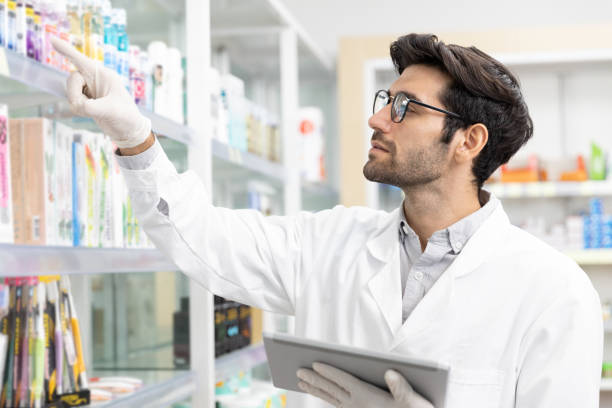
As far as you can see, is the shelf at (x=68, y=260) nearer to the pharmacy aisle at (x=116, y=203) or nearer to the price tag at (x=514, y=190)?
the pharmacy aisle at (x=116, y=203)

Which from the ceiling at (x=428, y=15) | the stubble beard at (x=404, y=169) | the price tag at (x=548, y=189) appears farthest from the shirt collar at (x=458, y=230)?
the ceiling at (x=428, y=15)

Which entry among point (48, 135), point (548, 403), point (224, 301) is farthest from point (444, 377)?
point (224, 301)

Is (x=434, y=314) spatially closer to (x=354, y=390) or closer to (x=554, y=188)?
(x=354, y=390)

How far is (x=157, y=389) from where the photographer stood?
2020 millimetres

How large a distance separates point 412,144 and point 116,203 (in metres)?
0.78

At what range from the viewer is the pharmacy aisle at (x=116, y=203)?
1.62 metres

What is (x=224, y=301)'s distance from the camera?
2.78 m

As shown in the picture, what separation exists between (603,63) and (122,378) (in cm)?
327

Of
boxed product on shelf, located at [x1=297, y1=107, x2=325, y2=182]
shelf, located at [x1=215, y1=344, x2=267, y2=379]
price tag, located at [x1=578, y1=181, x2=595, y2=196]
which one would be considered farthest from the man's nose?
price tag, located at [x1=578, y1=181, x2=595, y2=196]

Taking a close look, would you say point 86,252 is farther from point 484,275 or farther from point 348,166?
point 348,166

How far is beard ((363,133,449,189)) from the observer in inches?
73.6

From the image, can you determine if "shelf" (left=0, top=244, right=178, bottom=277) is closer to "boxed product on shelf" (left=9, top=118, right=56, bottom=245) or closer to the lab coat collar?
"boxed product on shelf" (left=9, top=118, right=56, bottom=245)

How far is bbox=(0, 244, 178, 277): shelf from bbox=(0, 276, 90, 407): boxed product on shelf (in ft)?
0.39

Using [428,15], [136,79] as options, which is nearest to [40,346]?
[136,79]
